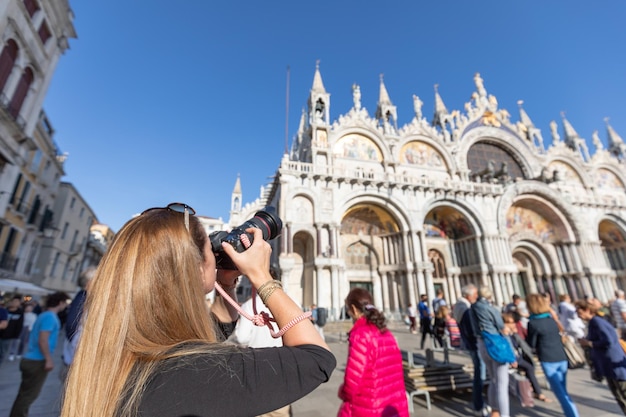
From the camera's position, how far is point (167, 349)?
85 centimetres

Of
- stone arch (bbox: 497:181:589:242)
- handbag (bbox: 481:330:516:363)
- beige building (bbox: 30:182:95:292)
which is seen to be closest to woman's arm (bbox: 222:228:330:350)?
handbag (bbox: 481:330:516:363)

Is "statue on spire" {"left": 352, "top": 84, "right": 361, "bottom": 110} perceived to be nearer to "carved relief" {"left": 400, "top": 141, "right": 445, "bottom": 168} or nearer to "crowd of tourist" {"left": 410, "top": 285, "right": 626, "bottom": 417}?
"carved relief" {"left": 400, "top": 141, "right": 445, "bottom": 168}

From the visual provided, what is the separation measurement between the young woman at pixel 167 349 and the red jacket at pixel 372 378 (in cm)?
191

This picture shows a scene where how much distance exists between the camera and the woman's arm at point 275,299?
1.01 meters

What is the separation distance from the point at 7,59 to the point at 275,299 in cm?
1717

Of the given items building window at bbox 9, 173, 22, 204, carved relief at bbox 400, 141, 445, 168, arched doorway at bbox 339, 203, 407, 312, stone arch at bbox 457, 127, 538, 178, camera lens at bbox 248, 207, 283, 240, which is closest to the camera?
camera lens at bbox 248, 207, 283, 240

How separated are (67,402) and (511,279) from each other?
22392 mm

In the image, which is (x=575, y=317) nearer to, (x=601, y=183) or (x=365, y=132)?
(x=365, y=132)

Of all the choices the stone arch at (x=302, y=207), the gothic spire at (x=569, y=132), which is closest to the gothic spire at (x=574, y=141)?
the gothic spire at (x=569, y=132)

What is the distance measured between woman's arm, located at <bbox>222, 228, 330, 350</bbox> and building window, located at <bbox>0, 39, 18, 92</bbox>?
53.9 feet

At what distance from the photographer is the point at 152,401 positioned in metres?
0.76

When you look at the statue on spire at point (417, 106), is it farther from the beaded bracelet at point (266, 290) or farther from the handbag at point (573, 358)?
the beaded bracelet at point (266, 290)

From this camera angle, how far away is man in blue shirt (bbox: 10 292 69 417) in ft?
11.3

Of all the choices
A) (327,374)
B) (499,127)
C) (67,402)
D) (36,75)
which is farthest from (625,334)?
(499,127)
